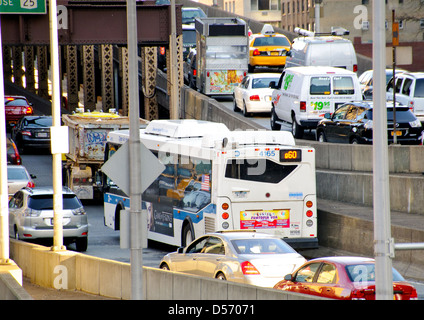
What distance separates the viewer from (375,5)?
12367 mm

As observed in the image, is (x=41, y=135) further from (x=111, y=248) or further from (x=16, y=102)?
(x=111, y=248)

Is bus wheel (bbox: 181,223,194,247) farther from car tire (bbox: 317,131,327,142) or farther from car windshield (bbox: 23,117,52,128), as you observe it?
car windshield (bbox: 23,117,52,128)

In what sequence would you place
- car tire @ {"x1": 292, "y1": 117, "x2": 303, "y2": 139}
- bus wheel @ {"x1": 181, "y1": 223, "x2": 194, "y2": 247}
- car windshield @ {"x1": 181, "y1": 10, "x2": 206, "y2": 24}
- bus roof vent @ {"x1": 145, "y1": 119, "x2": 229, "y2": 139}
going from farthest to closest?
1. car windshield @ {"x1": 181, "y1": 10, "x2": 206, "y2": 24}
2. car tire @ {"x1": 292, "y1": 117, "x2": 303, "y2": 139}
3. bus roof vent @ {"x1": 145, "y1": 119, "x2": 229, "y2": 139}
4. bus wheel @ {"x1": 181, "y1": 223, "x2": 194, "y2": 247}

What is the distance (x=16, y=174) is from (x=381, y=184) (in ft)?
68.1

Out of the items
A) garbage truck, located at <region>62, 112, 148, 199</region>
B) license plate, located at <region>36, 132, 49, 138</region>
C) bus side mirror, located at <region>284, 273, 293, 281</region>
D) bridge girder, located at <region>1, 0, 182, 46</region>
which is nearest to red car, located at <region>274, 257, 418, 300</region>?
bus side mirror, located at <region>284, 273, 293, 281</region>

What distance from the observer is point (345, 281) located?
14.4 m

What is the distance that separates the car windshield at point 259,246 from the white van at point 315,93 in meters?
14.7

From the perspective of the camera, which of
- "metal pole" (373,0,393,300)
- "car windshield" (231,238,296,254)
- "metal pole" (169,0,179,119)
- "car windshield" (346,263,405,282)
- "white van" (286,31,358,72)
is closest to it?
"metal pole" (373,0,393,300)

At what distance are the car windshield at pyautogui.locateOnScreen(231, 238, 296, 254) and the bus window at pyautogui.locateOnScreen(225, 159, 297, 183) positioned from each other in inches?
179

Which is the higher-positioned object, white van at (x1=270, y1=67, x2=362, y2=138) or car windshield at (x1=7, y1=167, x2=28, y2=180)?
white van at (x1=270, y1=67, x2=362, y2=138)

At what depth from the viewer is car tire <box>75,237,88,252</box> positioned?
2467cm

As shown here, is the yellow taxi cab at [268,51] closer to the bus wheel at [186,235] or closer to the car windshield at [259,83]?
the car windshield at [259,83]

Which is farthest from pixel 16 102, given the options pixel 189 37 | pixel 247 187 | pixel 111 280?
pixel 111 280

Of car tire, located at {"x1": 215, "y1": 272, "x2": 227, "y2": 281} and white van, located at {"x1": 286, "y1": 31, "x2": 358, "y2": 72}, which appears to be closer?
car tire, located at {"x1": 215, "y1": 272, "x2": 227, "y2": 281}
